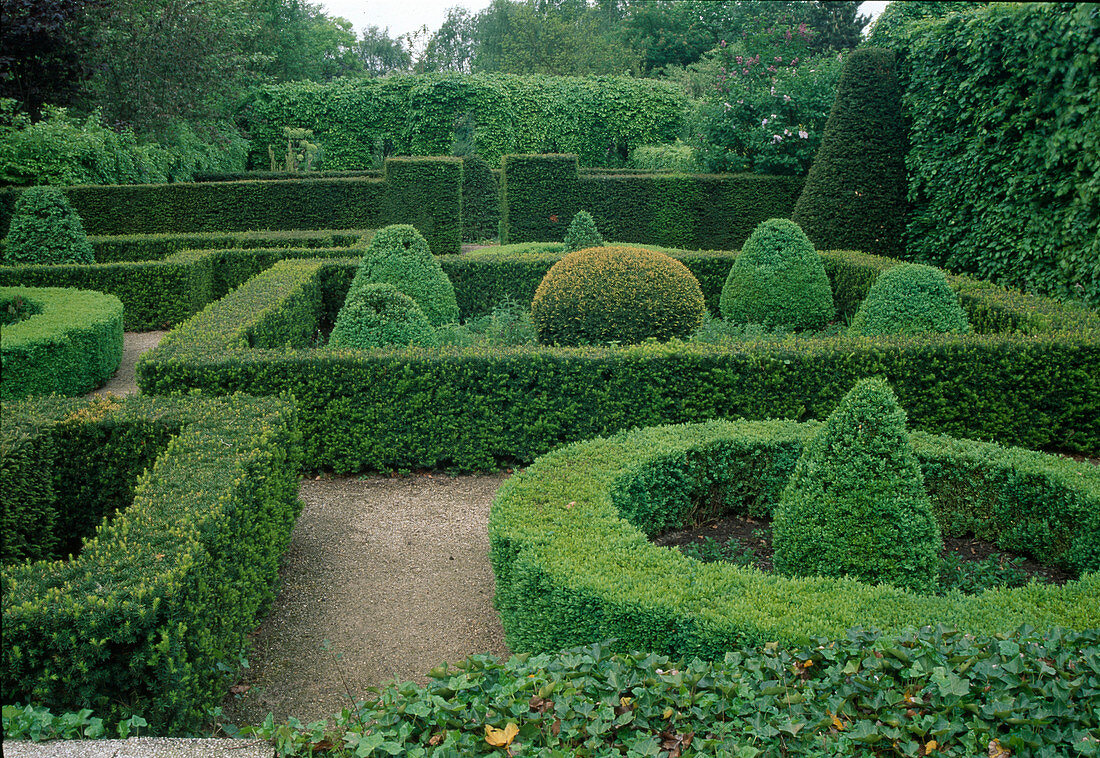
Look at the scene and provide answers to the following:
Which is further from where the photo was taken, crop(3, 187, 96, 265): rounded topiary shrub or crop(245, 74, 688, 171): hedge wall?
crop(245, 74, 688, 171): hedge wall

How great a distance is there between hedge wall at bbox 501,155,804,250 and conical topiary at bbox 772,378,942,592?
13.9m

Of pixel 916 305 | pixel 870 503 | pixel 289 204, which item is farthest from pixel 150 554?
pixel 289 204

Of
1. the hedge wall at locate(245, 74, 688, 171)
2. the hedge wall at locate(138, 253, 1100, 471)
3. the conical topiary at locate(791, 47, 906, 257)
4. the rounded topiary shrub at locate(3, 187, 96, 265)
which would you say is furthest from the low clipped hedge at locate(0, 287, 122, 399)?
the hedge wall at locate(245, 74, 688, 171)

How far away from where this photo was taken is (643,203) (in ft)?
59.6

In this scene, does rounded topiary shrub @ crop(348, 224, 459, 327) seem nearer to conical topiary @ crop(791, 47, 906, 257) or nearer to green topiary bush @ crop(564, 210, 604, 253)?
green topiary bush @ crop(564, 210, 604, 253)

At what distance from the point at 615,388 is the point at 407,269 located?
13.9 ft

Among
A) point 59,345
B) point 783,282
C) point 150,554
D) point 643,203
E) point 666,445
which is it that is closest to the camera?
point 150,554

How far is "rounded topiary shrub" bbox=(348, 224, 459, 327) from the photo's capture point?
9852mm

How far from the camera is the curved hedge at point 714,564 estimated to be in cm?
344

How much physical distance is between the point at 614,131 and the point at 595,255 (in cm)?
2236

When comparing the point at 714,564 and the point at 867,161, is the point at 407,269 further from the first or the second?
the point at 867,161

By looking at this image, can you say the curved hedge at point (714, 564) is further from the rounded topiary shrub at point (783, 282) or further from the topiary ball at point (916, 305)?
the rounded topiary shrub at point (783, 282)

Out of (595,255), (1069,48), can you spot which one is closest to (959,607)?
(595,255)

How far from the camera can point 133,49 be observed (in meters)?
22.7
